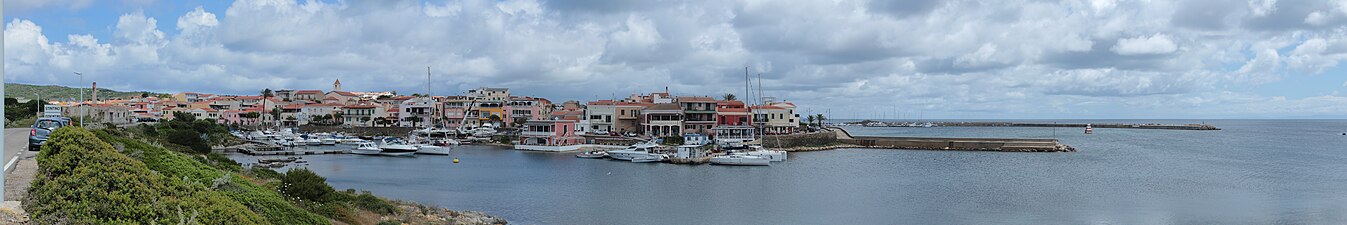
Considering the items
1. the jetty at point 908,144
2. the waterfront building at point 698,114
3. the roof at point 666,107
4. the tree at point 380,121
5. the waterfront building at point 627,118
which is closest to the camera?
the jetty at point 908,144

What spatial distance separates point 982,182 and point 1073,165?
1427cm

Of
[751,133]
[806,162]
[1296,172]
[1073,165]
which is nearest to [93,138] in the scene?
[806,162]

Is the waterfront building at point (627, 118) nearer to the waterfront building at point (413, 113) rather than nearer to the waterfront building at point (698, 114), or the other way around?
the waterfront building at point (698, 114)

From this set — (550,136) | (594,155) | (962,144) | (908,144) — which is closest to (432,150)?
(550,136)

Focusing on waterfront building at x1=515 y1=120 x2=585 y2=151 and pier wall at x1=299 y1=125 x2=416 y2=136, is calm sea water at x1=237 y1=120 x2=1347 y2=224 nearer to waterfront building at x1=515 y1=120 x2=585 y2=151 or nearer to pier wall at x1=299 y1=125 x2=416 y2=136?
waterfront building at x1=515 y1=120 x2=585 y2=151

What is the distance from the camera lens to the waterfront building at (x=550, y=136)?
5971 cm

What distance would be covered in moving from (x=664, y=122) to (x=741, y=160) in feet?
77.3

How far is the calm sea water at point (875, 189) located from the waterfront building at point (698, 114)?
58.0 feet

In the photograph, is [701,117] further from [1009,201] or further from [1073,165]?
[1009,201]

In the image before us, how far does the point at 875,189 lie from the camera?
31906mm

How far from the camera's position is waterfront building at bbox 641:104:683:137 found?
67750 mm

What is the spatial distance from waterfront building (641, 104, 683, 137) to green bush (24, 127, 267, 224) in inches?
2244

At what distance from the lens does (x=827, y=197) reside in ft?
95.9

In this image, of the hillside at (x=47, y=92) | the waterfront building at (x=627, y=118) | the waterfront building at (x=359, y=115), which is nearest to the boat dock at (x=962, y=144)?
the waterfront building at (x=627, y=118)
